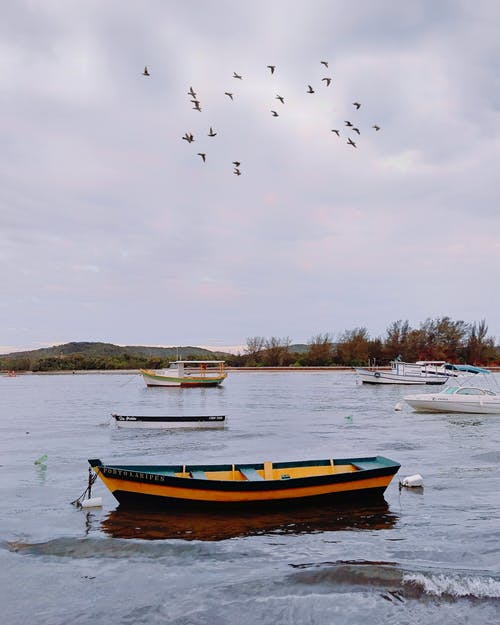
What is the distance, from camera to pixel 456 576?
34.5 feet

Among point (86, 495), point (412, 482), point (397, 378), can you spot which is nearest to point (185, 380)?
point (397, 378)

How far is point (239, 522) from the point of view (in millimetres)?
13969

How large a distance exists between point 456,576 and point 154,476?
277 inches

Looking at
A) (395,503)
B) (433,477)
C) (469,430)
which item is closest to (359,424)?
(469,430)

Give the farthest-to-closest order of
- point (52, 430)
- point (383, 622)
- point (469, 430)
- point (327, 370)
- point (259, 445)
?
point (327, 370)
point (52, 430)
point (469, 430)
point (259, 445)
point (383, 622)

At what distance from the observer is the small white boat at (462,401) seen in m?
37.4

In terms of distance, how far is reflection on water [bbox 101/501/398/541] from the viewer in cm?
1321

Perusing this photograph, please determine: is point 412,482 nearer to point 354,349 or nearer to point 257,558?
point 257,558

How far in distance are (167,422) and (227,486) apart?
19.8 meters

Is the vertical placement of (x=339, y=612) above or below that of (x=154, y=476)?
below

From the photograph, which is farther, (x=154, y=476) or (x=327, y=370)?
(x=327, y=370)

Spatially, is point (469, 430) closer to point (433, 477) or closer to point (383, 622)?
point (433, 477)

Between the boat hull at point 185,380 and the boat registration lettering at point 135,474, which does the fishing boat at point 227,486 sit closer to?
the boat registration lettering at point 135,474

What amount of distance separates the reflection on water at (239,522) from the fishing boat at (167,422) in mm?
18512
